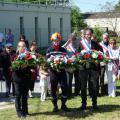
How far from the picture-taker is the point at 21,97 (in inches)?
432

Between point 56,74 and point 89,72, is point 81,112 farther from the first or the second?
point 56,74

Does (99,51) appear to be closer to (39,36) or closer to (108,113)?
(108,113)

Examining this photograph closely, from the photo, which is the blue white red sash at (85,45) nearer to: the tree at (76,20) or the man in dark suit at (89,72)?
the man in dark suit at (89,72)

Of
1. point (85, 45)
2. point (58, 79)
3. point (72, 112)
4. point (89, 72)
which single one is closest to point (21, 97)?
point (58, 79)

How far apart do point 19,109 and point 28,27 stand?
1452 inches

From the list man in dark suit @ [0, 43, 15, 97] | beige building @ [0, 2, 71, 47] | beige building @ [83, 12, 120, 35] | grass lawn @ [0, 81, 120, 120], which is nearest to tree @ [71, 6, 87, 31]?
beige building @ [83, 12, 120, 35]

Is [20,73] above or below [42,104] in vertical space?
above

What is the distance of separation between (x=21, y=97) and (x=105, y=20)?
89.5 metres

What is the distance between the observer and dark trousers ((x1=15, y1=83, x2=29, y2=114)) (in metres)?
10.9

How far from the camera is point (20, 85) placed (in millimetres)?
10867

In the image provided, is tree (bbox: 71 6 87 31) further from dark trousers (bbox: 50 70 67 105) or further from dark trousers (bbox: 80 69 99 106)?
dark trousers (bbox: 50 70 67 105)

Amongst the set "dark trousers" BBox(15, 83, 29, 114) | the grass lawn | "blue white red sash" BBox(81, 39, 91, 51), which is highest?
"blue white red sash" BBox(81, 39, 91, 51)

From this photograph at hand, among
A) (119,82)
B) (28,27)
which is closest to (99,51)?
(119,82)

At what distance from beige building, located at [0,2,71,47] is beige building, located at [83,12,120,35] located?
33.0 m
